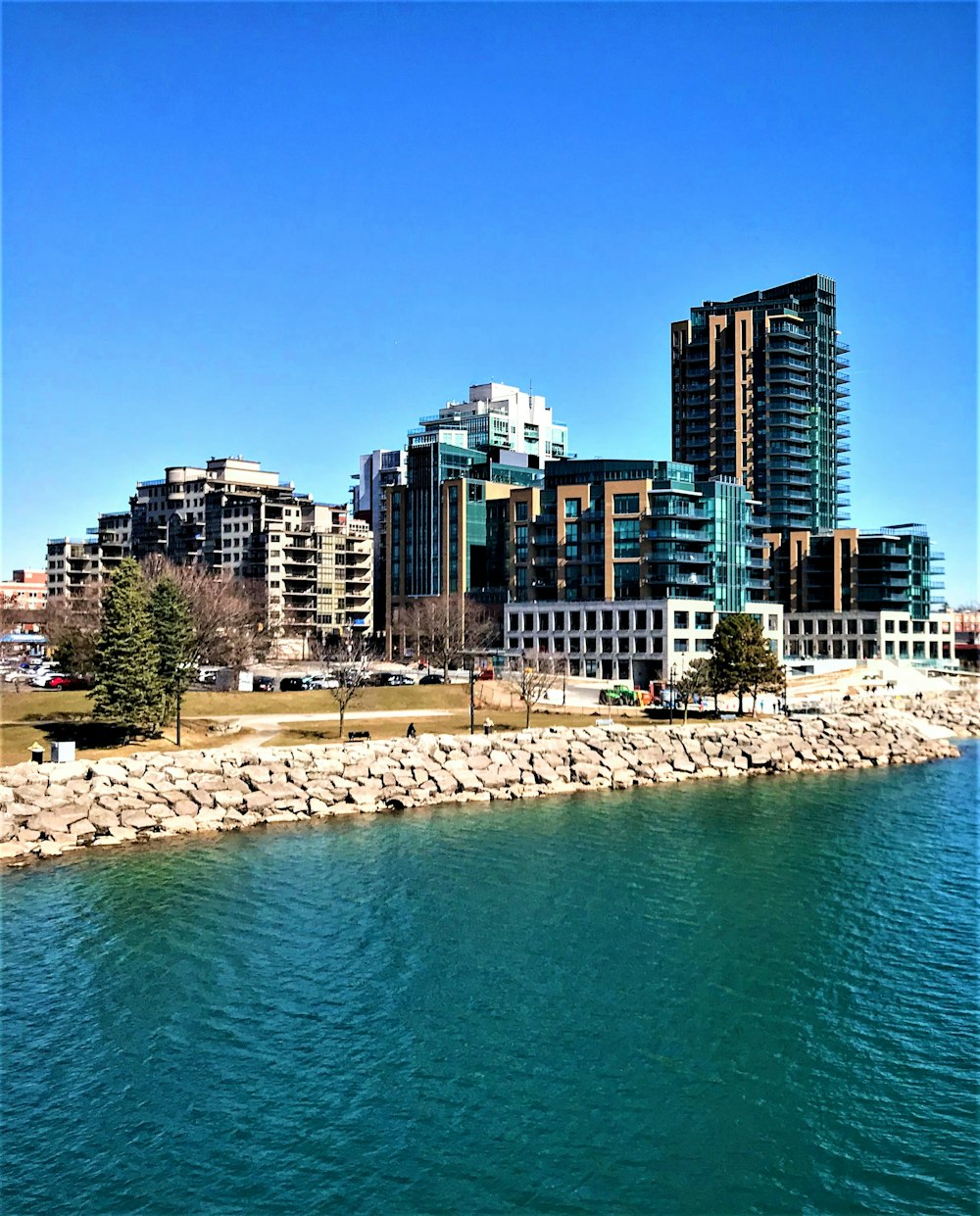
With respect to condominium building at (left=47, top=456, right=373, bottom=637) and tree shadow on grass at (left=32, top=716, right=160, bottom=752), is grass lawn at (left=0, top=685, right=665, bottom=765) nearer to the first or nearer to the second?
tree shadow on grass at (left=32, top=716, right=160, bottom=752)

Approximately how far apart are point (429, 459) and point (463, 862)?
4462 inches

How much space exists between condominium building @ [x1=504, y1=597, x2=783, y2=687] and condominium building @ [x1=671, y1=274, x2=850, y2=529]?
53893mm

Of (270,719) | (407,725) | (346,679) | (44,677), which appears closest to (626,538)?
(346,679)

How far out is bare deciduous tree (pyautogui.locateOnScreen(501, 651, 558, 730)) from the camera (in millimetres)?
90050

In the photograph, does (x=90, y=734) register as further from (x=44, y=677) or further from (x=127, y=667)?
(x=44, y=677)

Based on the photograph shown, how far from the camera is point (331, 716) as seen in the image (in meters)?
82.1

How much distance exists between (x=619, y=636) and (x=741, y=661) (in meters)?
34.5

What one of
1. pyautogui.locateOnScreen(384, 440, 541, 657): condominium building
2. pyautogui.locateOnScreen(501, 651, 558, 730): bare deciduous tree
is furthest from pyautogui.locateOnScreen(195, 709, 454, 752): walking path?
pyautogui.locateOnScreen(384, 440, 541, 657): condominium building

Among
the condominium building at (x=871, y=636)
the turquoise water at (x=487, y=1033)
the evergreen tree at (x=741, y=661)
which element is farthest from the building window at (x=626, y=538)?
the turquoise water at (x=487, y=1033)

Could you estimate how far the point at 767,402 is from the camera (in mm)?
180625

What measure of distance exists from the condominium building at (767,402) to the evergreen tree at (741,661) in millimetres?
91908

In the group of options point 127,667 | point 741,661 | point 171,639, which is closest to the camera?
point 127,667

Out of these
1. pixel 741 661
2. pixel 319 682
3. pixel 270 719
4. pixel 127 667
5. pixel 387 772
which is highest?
pixel 127 667

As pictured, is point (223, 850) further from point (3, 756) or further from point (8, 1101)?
point (8, 1101)
